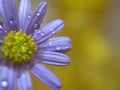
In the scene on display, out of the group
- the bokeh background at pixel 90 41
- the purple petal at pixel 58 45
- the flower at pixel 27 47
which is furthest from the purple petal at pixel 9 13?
the bokeh background at pixel 90 41

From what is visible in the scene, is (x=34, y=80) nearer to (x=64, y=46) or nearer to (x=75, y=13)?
(x=75, y=13)

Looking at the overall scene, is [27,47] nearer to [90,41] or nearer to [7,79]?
[7,79]

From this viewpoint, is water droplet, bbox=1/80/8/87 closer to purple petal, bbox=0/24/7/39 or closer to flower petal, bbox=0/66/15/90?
flower petal, bbox=0/66/15/90

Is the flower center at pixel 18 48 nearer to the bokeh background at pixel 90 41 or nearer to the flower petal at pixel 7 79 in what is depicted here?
the flower petal at pixel 7 79

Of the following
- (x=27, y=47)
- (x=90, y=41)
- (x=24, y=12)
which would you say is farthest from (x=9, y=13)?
(x=90, y=41)

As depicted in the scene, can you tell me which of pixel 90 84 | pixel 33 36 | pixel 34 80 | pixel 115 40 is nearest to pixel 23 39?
pixel 33 36
